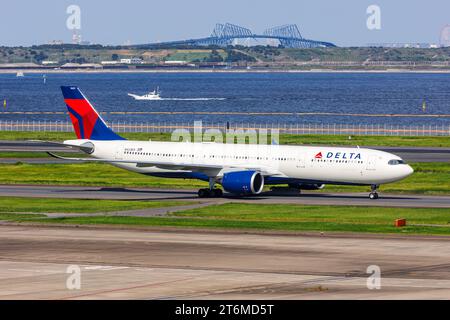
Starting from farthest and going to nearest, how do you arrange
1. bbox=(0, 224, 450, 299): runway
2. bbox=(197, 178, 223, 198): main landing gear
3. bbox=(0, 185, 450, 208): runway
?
bbox=(197, 178, 223, 198): main landing gear
bbox=(0, 185, 450, 208): runway
bbox=(0, 224, 450, 299): runway

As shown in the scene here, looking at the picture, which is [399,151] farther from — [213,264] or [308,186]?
[213,264]

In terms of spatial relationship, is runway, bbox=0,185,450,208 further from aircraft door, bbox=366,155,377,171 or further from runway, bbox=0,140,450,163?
runway, bbox=0,140,450,163

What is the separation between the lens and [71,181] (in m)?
98.2

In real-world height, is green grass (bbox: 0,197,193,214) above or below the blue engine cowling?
below

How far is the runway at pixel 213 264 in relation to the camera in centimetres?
4400

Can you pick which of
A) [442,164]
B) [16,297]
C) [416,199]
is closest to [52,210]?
[416,199]

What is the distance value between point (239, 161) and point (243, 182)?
10.2 ft

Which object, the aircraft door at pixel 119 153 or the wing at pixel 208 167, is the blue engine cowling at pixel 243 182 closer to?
the wing at pixel 208 167

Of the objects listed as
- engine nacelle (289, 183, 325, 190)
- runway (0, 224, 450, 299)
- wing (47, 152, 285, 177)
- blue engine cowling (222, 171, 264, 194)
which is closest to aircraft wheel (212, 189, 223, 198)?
wing (47, 152, 285, 177)

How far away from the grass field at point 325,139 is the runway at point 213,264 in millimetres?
75497

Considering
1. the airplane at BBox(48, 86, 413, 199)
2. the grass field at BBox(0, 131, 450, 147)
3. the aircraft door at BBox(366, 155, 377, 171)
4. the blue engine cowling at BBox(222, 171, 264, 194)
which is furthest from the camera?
the grass field at BBox(0, 131, 450, 147)

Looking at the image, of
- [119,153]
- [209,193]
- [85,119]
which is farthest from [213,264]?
[85,119]

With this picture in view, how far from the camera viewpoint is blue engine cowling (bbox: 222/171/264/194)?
83438mm

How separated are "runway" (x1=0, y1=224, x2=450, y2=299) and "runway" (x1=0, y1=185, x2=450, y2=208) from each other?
18.4 m
